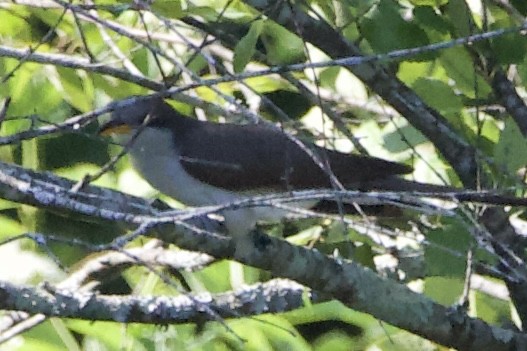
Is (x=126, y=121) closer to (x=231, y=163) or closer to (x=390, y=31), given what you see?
(x=231, y=163)

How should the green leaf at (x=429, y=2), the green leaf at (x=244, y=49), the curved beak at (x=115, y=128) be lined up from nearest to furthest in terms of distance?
the green leaf at (x=244, y=49) < the green leaf at (x=429, y=2) < the curved beak at (x=115, y=128)

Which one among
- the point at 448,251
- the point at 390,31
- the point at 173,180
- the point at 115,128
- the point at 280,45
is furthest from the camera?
the point at 115,128

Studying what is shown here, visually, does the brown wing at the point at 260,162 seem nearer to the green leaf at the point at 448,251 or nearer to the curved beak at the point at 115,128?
the curved beak at the point at 115,128

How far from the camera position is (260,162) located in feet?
8.94

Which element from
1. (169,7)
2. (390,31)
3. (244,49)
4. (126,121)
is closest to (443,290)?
(390,31)

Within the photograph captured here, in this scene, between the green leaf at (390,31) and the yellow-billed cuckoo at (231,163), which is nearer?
the green leaf at (390,31)

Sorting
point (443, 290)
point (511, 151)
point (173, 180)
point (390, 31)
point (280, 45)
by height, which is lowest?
point (443, 290)

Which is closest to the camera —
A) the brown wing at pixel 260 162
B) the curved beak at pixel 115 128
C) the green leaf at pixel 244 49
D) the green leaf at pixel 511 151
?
the green leaf at pixel 244 49

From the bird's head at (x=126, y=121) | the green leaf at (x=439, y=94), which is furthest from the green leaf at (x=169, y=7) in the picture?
the bird's head at (x=126, y=121)

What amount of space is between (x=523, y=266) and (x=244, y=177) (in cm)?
93

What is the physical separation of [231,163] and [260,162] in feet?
0.27

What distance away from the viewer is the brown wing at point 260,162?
102 inches

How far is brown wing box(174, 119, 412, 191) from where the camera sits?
8.53ft

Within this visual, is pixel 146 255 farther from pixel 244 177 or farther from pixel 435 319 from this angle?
pixel 435 319
